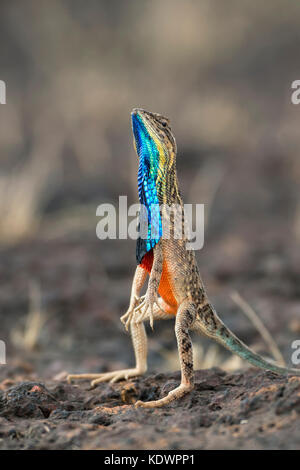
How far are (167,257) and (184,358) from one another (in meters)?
0.63

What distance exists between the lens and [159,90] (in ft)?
65.1

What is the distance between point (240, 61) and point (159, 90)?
126 inches

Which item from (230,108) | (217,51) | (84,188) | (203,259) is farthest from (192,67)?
(203,259)

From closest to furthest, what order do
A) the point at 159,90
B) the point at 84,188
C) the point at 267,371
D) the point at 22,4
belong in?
the point at 267,371
the point at 84,188
the point at 159,90
the point at 22,4

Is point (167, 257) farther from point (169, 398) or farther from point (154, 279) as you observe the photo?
point (169, 398)

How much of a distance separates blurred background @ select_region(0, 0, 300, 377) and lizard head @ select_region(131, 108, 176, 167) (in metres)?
2.69

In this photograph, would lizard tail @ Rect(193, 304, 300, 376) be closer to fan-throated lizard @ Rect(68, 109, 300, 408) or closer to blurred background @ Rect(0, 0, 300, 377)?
fan-throated lizard @ Rect(68, 109, 300, 408)

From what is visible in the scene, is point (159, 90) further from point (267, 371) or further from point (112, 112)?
point (267, 371)

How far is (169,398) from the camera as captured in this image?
4.14 metres

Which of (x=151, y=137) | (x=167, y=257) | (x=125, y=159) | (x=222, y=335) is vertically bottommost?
(x=222, y=335)

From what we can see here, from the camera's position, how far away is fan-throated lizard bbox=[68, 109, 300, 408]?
4273 millimetres

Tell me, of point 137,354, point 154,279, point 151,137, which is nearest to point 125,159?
point 137,354

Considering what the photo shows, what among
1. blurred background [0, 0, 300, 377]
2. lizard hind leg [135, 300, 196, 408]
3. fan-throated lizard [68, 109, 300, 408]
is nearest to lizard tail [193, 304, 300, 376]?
fan-throated lizard [68, 109, 300, 408]

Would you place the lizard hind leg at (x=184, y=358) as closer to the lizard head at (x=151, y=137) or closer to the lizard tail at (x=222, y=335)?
the lizard tail at (x=222, y=335)
